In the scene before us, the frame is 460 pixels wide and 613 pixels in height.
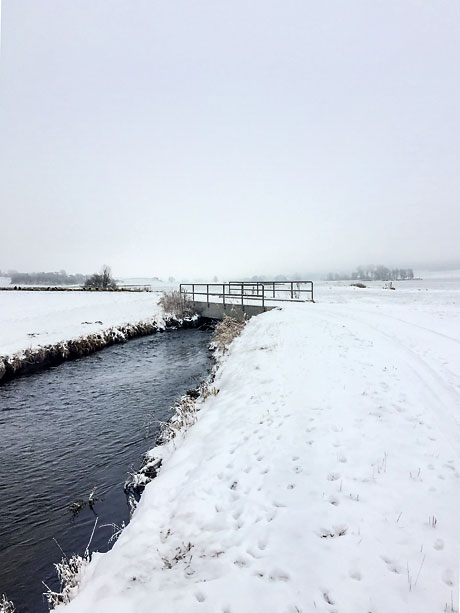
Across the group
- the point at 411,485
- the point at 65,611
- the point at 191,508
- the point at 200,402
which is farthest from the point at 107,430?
the point at 411,485

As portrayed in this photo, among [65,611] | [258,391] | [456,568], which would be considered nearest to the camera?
[456,568]

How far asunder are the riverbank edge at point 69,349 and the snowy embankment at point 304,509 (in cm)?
1040

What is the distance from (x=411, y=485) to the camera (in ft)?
13.9

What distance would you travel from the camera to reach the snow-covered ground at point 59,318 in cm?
1676

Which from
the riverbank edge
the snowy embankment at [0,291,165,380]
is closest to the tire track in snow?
the riverbank edge

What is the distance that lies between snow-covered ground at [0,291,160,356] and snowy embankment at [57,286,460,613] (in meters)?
12.8

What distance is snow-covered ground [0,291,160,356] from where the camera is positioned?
16.8 m

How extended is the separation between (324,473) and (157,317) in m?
22.3

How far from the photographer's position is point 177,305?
91.6 feet

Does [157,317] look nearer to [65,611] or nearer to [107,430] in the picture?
[107,430]

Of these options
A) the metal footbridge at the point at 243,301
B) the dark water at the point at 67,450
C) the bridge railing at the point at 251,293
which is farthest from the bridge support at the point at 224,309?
the dark water at the point at 67,450

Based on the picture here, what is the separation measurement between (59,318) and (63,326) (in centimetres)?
243

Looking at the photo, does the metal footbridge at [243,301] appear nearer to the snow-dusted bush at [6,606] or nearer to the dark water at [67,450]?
the dark water at [67,450]

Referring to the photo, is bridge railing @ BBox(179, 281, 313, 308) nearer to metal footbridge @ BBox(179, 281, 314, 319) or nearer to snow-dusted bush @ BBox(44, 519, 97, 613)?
metal footbridge @ BBox(179, 281, 314, 319)
